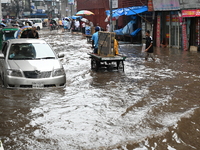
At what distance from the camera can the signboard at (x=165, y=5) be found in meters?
22.7

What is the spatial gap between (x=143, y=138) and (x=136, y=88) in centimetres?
477

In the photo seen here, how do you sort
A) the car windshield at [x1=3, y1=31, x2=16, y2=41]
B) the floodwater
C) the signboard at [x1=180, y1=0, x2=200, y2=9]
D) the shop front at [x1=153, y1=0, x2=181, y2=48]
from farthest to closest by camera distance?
the shop front at [x1=153, y1=0, x2=181, y2=48] → the car windshield at [x1=3, y1=31, x2=16, y2=41] → the signboard at [x1=180, y1=0, x2=200, y2=9] → the floodwater

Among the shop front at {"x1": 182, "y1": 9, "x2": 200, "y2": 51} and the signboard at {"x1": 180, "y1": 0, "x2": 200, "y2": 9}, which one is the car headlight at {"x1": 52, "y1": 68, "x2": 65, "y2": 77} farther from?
the shop front at {"x1": 182, "y1": 9, "x2": 200, "y2": 51}

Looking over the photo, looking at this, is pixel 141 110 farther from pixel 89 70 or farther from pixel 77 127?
pixel 89 70

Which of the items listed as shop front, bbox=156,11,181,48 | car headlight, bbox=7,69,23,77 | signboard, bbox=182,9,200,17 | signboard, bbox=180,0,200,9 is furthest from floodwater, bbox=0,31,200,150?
shop front, bbox=156,11,181,48

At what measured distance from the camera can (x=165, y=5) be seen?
24.1 meters

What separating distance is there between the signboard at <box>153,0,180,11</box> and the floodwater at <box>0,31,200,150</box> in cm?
1052

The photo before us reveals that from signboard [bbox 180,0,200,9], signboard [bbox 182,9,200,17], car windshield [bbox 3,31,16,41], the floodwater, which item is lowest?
the floodwater

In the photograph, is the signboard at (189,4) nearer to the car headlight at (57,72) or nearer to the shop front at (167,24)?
the shop front at (167,24)

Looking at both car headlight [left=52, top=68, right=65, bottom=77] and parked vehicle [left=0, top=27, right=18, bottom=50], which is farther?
parked vehicle [left=0, top=27, right=18, bottom=50]

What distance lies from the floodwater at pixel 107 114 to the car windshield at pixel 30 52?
121 cm

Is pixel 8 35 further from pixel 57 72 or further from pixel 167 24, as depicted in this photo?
pixel 57 72

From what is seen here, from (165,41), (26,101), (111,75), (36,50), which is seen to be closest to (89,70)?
Result: (111,75)

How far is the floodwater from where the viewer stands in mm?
6238
